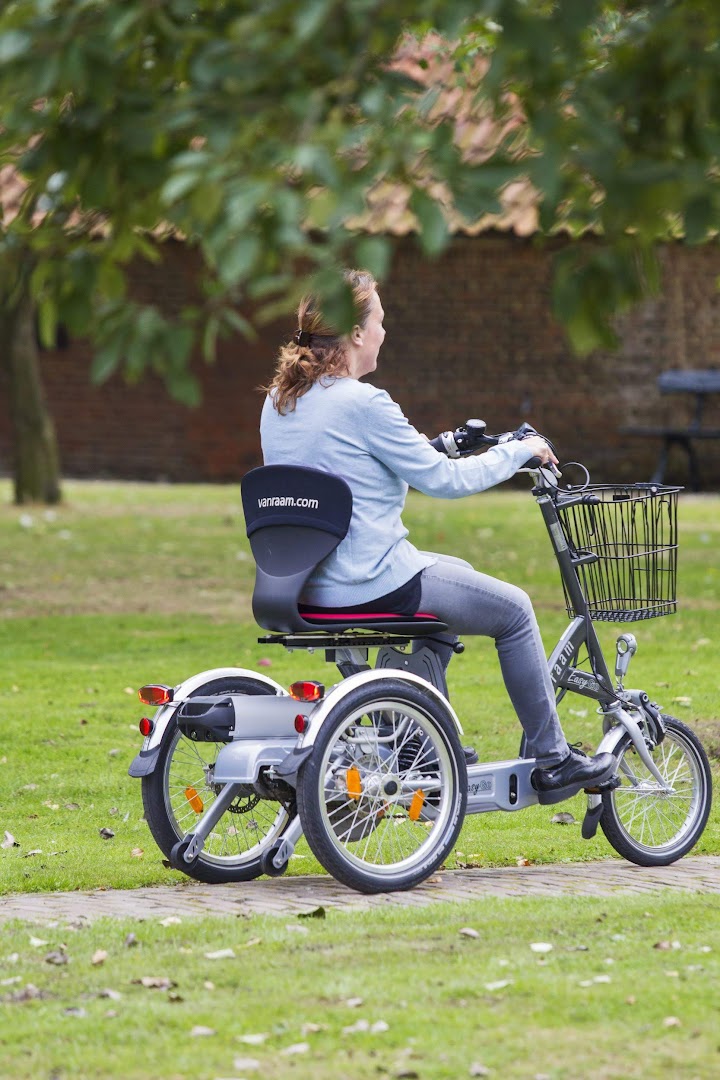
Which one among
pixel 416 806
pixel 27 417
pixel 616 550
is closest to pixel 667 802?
pixel 616 550

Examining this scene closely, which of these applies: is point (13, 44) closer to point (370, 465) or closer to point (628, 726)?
point (370, 465)

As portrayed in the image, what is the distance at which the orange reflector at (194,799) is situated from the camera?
5.83m

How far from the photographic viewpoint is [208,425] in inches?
Result: 910

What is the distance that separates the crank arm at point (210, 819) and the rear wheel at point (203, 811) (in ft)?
0.14

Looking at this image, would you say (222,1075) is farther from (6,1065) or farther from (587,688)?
(587,688)

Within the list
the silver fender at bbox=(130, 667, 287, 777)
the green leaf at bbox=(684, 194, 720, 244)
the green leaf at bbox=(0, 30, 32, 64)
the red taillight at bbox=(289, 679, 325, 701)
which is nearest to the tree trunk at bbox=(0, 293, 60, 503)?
the silver fender at bbox=(130, 667, 287, 777)

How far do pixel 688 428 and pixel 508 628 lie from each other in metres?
16.3

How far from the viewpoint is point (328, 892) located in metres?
5.64

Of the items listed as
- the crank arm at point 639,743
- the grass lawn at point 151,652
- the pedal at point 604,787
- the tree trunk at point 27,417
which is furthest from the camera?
the tree trunk at point 27,417

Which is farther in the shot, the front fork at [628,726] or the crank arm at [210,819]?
the front fork at [628,726]

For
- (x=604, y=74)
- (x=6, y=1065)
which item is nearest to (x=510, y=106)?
(x=604, y=74)

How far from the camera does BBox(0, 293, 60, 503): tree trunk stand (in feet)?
63.1

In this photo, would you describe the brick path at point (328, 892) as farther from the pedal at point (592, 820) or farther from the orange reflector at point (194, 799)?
the orange reflector at point (194, 799)

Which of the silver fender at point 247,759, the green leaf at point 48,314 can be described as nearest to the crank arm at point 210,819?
the silver fender at point 247,759
